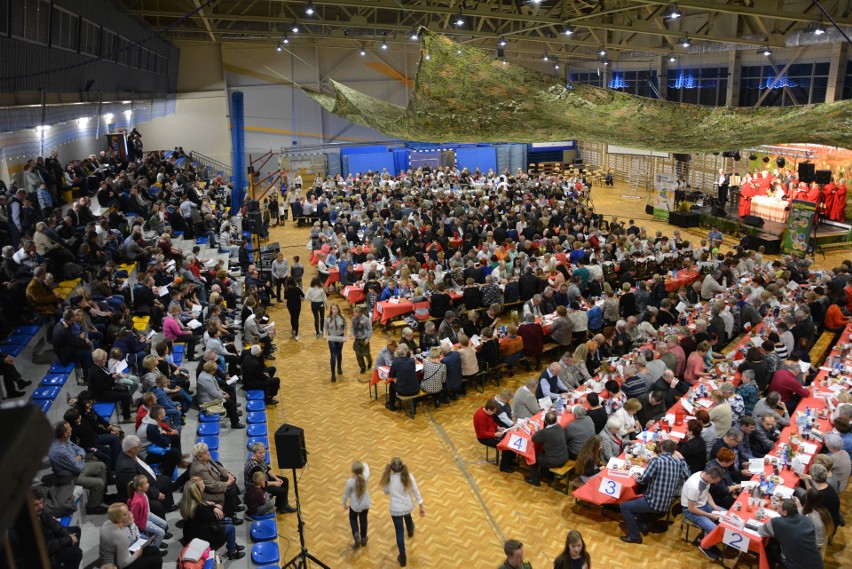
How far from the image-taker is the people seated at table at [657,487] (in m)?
7.16

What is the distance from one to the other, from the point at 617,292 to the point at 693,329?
3176 mm

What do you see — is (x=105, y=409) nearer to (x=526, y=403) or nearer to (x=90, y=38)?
(x=526, y=403)

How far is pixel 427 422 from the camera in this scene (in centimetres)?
1030

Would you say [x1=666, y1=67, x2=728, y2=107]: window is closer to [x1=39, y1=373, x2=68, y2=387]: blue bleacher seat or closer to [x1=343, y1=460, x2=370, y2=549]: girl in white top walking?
[x1=343, y1=460, x2=370, y2=549]: girl in white top walking

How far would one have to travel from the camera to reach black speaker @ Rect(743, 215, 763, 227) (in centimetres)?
2066

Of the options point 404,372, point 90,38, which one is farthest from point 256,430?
point 90,38

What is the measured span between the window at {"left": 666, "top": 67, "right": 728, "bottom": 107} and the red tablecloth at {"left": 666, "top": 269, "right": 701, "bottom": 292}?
1165cm

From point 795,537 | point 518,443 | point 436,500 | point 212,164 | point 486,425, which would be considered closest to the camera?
point 795,537

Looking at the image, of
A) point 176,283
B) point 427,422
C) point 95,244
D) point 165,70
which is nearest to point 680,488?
point 427,422

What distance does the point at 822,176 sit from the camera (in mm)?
18938

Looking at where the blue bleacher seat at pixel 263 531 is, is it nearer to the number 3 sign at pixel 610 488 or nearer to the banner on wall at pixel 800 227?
the number 3 sign at pixel 610 488

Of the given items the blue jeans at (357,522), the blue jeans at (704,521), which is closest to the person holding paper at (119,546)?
the blue jeans at (357,522)

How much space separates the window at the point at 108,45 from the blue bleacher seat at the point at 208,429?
9567mm

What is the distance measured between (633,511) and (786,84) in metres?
19.6
